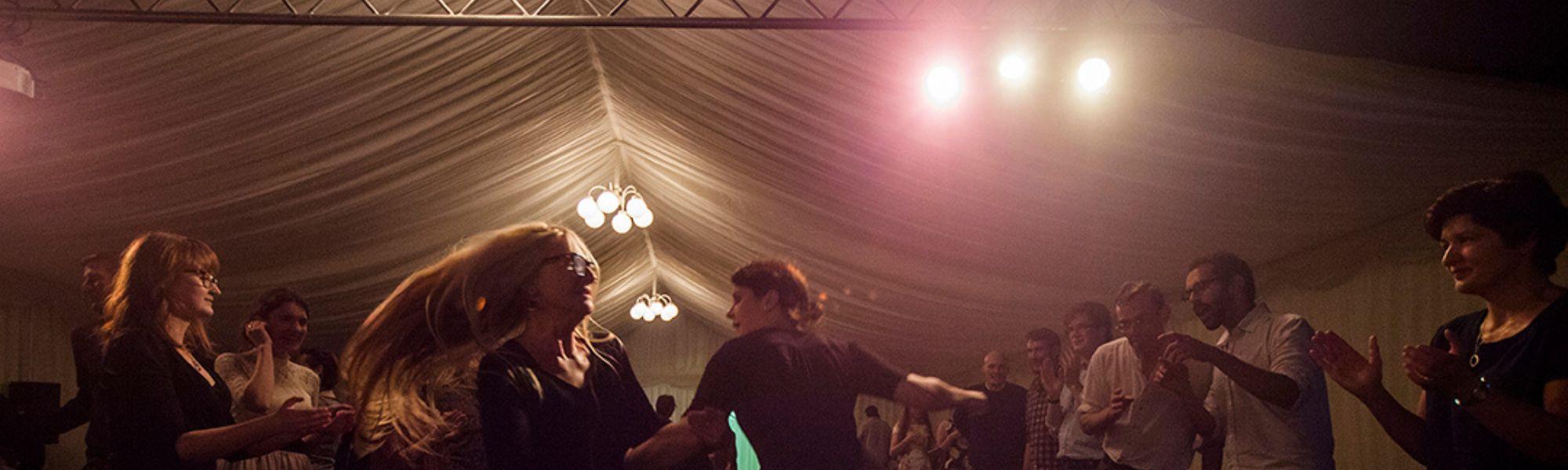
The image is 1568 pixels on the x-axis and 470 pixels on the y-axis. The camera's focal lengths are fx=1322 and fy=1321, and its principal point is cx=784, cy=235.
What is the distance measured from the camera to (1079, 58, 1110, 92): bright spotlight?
529 centimetres

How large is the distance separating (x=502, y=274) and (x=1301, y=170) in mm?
4481

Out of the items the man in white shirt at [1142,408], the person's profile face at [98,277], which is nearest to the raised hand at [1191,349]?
the man in white shirt at [1142,408]

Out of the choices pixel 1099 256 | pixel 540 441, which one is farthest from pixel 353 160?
pixel 540 441

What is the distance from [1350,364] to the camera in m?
3.03

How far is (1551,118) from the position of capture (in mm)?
4977

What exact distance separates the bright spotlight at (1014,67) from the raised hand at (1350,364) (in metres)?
2.70

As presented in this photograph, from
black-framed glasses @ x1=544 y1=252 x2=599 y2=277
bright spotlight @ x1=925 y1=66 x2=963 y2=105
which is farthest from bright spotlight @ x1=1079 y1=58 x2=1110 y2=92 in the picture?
black-framed glasses @ x1=544 y1=252 x2=599 y2=277

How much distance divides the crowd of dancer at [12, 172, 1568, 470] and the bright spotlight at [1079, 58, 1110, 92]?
1.14 metres

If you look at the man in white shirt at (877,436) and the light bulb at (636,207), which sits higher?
the light bulb at (636,207)

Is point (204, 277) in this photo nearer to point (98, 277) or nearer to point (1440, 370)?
point (98, 277)

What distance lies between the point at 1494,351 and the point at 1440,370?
0.75ft

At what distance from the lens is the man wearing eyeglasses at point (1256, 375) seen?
3.91 metres

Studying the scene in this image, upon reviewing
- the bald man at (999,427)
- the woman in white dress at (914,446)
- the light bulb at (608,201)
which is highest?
the light bulb at (608,201)

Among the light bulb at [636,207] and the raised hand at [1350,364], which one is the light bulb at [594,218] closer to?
the light bulb at [636,207]
